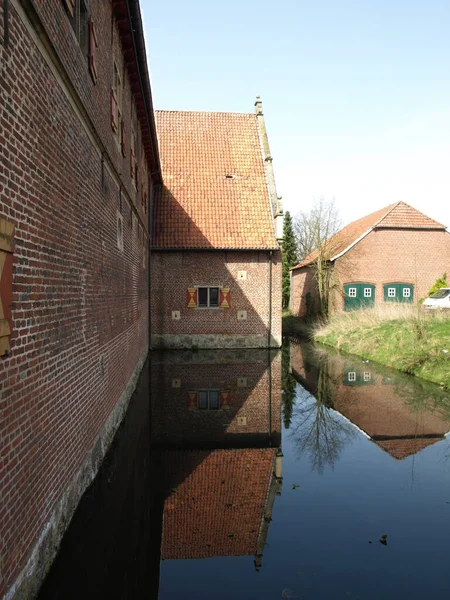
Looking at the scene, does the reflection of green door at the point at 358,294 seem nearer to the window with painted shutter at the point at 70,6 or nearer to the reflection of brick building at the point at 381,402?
the reflection of brick building at the point at 381,402

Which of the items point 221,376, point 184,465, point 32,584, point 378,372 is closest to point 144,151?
point 221,376

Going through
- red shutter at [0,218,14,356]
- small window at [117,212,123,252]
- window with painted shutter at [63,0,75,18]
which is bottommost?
red shutter at [0,218,14,356]

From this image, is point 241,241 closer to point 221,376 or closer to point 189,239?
point 189,239

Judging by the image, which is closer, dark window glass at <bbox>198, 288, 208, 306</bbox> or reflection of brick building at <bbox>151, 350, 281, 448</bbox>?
reflection of brick building at <bbox>151, 350, 281, 448</bbox>

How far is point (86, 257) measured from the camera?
595 centimetres

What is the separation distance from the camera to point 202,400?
10.4 metres

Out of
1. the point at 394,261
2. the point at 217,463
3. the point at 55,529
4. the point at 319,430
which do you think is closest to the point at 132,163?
the point at 319,430

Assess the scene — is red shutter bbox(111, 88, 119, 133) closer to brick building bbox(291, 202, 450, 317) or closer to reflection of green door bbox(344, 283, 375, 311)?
brick building bbox(291, 202, 450, 317)

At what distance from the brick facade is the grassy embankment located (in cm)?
536

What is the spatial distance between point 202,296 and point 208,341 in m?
1.85

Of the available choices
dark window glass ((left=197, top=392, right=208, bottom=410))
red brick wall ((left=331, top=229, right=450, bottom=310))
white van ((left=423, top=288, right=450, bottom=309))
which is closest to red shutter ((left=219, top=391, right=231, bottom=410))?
dark window glass ((left=197, top=392, right=208, bottom=410))

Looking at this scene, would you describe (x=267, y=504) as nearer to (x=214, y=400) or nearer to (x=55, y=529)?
(x=55, y=529)

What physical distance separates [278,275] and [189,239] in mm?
3925

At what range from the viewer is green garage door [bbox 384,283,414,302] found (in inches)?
1051
